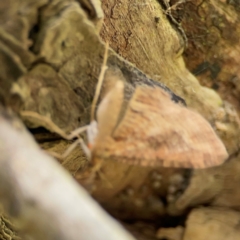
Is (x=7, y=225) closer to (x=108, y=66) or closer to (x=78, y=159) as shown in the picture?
(x=78, y=159)

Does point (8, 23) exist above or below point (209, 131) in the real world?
above

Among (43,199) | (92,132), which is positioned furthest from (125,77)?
(43,199)

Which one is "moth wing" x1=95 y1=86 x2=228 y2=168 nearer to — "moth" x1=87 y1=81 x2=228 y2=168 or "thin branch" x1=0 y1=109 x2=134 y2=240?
"moth" x1=87 y1=81 x2=228 y2=168

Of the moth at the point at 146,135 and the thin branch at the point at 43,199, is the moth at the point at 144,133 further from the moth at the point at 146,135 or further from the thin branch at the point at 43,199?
the thin branch at the point at 43,199

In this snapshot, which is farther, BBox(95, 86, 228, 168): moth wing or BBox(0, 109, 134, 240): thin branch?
BBox(95, 86, 228, 168): moth wing

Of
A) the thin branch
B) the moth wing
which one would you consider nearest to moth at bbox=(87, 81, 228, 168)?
the moth wing

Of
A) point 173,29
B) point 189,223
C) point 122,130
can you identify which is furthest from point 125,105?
point 173,29

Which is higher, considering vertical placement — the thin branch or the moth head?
the thin branch
